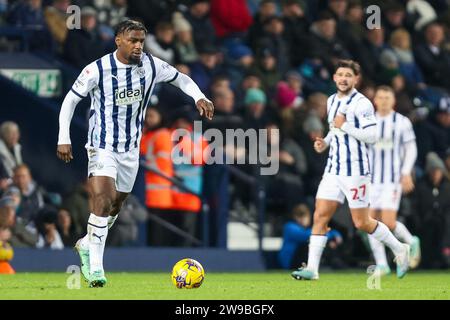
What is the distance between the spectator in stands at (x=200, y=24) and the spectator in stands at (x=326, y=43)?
1781 mm

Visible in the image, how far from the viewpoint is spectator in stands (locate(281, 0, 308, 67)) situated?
2181 centimetres

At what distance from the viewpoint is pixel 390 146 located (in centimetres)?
1734

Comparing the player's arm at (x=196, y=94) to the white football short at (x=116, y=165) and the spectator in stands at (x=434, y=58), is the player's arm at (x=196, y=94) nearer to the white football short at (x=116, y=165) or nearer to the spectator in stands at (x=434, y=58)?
the white football short at (x=116, y=165)

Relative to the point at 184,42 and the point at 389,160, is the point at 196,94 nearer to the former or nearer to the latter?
the point at 389,160

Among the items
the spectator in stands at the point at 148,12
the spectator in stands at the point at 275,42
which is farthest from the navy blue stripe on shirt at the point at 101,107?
the spectator in stands at the point at 275,42

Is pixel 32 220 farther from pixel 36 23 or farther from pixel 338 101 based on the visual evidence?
pixel 338 101

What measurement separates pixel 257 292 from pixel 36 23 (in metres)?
7.44

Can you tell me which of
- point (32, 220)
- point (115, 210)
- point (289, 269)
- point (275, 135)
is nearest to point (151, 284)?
point (115, 210)

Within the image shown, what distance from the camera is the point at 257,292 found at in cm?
1207

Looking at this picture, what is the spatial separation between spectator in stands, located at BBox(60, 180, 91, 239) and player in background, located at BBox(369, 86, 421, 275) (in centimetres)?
340

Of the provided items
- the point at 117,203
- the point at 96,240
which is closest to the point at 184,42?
the point at 117,203

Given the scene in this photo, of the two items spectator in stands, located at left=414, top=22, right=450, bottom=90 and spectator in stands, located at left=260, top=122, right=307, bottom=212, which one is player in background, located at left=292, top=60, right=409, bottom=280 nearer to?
spectator in stands, located at left=260, top=122, right=307, bottom=212

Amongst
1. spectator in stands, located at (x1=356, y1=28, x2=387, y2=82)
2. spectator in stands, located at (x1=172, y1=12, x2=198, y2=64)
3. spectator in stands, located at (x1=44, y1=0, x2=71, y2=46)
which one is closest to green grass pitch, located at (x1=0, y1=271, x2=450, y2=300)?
spectator in stands, located at (x1=44, y1=0, x2=71, y2=46)
